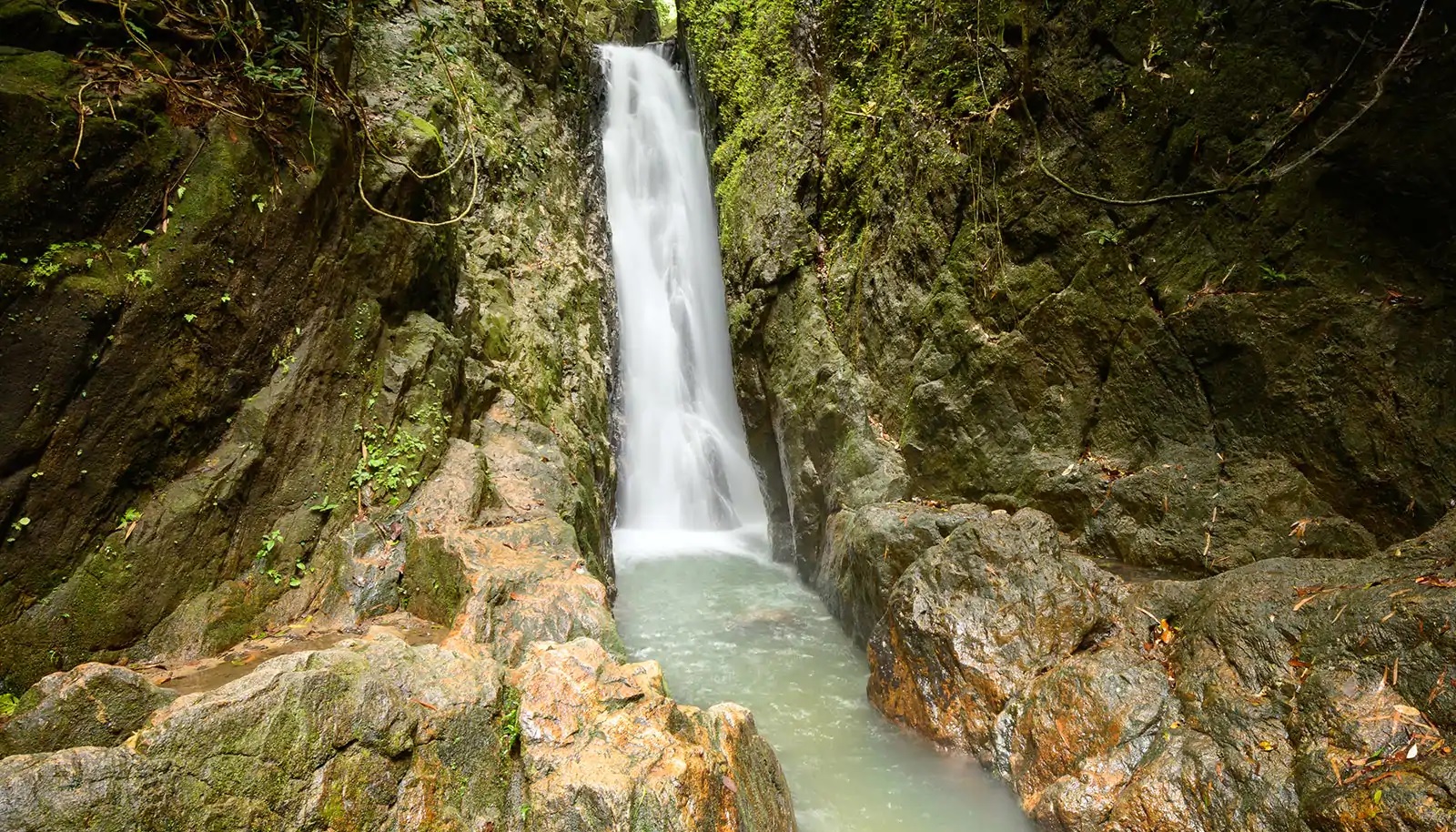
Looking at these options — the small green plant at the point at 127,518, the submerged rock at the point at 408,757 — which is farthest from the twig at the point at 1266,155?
the small green plant at the point at 127,518

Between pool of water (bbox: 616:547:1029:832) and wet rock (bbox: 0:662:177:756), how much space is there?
11.7 ft

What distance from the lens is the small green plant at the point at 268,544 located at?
13.2 ft

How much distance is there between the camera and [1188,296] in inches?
200

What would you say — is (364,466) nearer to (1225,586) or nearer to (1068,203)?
(1225,586)

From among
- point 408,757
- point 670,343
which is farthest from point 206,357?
point 670,343

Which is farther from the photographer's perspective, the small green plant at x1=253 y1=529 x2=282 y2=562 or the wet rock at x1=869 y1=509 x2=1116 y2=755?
the wet rock at x1=869 y1=509 x2=1116 y2=755

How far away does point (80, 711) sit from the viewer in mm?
2236

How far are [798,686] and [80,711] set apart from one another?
16.0ft

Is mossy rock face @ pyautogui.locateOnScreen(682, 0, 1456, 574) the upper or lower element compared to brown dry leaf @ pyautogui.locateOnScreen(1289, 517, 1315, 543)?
upper

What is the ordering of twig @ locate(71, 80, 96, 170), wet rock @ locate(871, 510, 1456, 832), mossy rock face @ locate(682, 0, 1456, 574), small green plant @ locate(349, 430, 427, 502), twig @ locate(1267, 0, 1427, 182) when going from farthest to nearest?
small green plant @ locate(349, 430, 427, 502) → mossy rock face @ locate(682, 0, 1456, 574) → twig @ locate(1267, 0, 1427, 182) → twig @ locate(71, 80, 96, 170) → wet rock @ locate(871, 510, 1456, 832)

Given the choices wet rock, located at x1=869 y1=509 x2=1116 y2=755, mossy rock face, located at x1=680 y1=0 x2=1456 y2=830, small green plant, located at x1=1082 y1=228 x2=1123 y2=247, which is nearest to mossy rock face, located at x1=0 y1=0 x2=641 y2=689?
wet rock, located at x1=869 y1=509 x2=1116 y2=755

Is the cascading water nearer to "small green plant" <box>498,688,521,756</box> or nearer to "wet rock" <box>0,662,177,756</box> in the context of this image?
"small green plant" <box>498,688,521,756</box>

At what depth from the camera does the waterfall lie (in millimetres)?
10648

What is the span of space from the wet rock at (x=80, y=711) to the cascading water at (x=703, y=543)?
3.56 meters
